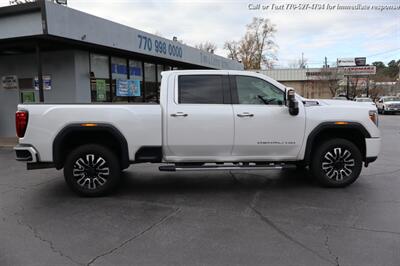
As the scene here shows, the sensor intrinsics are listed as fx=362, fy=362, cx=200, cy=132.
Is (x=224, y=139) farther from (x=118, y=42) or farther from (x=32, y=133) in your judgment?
(x=118, y=42)

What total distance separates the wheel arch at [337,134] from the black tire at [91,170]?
3.23 meters

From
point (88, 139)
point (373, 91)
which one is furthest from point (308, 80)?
point (88, 139)

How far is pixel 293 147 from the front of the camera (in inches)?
240

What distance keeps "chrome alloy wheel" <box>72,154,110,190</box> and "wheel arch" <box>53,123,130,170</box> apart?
295 mm

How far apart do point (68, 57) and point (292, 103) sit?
9538 mm

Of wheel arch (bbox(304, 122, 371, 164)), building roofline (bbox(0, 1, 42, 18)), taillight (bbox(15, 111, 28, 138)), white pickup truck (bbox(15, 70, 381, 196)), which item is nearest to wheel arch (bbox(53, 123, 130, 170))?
white pickup truck (bbox(15, 70, 381, 196))

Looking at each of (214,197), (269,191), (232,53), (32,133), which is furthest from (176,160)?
(232,53)

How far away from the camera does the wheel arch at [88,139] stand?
5715mm

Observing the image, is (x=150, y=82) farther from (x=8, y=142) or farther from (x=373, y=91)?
(x=373, y=91)

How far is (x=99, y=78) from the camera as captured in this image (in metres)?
13.9

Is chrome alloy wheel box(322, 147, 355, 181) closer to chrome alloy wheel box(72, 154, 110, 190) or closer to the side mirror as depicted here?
the side mirror

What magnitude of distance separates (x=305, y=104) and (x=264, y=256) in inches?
126

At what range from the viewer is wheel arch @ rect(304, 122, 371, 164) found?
606cm

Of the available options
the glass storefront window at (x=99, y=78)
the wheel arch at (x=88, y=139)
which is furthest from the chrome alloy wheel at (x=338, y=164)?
the glass storefront window at (x=99, y=78)
